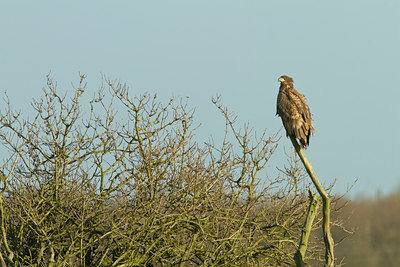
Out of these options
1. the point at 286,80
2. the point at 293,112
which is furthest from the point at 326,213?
the point at 286,80

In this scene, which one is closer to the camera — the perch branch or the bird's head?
the perch branch

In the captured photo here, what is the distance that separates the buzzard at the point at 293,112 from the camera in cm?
967

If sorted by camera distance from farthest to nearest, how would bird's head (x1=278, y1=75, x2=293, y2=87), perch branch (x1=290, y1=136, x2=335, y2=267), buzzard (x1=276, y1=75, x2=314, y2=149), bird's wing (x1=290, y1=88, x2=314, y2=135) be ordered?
bird's head (x1=278, y1=75, x2=293, y2=87), bird's wing (x1=290, y1=88, x2=314, y2=135), buzzard (x1=276, y1=75, x2=314, y2=149), perch branch (x1=290, y1=136, x2=335, y2=267)

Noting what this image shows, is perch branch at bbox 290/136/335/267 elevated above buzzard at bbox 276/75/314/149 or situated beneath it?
situated beneath

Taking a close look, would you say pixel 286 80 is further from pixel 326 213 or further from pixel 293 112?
pixel 326 213

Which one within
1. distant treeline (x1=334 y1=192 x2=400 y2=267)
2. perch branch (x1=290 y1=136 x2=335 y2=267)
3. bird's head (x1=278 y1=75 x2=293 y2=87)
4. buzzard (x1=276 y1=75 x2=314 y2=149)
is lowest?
perch branch (x1=290 y1=136 x2=335 y2=267)

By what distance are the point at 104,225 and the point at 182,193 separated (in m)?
1.44

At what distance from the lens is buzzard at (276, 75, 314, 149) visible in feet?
31.7

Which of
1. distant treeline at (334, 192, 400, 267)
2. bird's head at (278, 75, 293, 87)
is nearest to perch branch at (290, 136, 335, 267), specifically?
bird's head at (278, 75, 293, 87)

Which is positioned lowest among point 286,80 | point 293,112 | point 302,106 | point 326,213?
point 326,213

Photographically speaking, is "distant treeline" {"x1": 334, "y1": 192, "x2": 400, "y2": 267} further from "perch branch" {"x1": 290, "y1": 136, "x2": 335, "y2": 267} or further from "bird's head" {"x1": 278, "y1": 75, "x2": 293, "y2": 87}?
"perch branch" {"x1": 290, "y1": 136, "x2": 335, "y2": 267}

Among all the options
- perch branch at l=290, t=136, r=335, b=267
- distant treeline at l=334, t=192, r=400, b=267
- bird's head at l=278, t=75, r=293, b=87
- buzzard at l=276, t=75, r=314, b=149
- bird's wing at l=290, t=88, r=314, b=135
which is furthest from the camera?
distant treeline at l=334, t=192, r=400, b=267

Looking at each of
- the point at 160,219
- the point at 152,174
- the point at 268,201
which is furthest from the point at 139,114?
the point at 268,201

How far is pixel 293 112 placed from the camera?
9.95 meters
